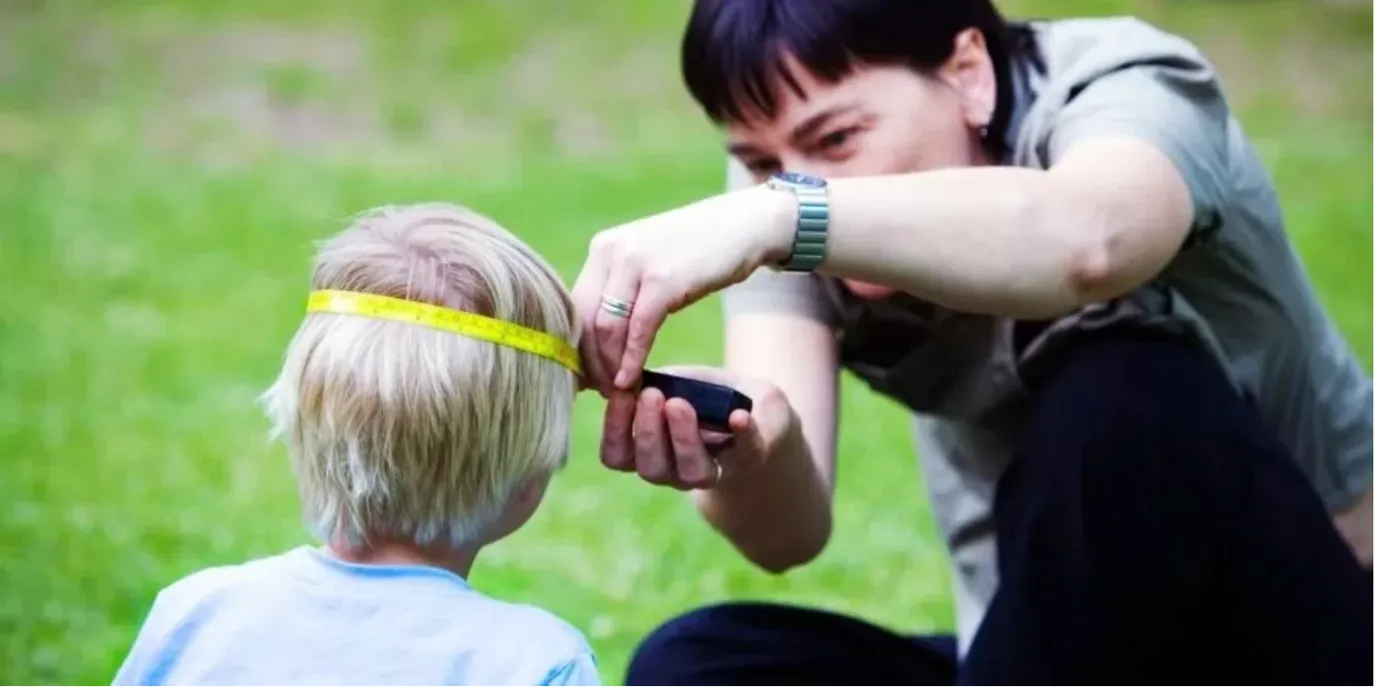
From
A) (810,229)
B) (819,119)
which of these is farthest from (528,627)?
(819,119)

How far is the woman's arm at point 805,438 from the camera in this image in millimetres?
1941

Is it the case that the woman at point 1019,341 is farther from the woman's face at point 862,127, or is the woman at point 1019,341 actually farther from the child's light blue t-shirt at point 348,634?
the child's light blue t-shirt at point 348,634

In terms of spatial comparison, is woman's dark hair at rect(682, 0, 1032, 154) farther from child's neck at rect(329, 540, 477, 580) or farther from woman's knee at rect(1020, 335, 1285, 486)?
child's neck at rect(329, 540, 477, 580)

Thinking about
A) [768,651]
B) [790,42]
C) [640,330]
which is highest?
[790,42]

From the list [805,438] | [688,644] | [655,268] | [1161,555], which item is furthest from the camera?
[688,644]

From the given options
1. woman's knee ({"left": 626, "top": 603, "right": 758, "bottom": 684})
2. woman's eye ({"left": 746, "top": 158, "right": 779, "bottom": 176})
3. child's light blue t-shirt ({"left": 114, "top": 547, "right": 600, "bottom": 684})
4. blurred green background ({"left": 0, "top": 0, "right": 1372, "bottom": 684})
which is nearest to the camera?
child's light blue t-shirt ({"left": 114, "top": 547, "right": 600, "bottom": 684})

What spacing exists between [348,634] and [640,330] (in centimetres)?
35

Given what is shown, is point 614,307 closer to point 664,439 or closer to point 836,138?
point 664,439

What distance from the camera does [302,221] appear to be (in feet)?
17.3

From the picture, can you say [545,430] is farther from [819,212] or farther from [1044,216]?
[1044,216]

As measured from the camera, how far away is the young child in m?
1.34

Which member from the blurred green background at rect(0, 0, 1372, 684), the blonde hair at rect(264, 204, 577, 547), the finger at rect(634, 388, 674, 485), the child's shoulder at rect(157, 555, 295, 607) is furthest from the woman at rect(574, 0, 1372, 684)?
the blurred green background at rect(0, 0, 1372, 684)

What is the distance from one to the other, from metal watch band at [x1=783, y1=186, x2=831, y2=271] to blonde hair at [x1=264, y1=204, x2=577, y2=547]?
23 cm

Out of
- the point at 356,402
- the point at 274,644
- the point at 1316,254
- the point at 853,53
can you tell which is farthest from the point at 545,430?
the point at 1316,254
